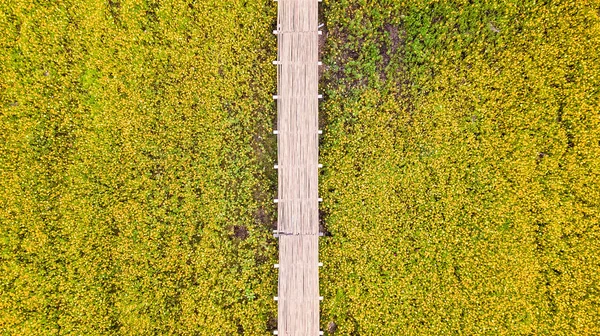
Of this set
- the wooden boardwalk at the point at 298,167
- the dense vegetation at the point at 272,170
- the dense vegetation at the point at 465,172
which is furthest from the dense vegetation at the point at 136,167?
the dense vegetation at the point at 465,172

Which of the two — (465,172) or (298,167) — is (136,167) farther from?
(465,172)

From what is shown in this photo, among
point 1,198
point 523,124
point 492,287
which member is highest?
point 523,124

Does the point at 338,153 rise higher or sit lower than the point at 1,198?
higher

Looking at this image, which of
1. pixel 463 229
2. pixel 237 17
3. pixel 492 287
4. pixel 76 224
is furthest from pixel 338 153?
pixel 76 224

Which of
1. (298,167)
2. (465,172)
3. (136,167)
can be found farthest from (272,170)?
(465,172)

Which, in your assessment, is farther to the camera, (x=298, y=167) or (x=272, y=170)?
(x=272, y=170)

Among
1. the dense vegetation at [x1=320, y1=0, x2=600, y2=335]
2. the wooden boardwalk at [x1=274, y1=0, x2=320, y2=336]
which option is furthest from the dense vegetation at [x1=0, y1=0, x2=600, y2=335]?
the wooden boardwalk at [x1=274, y1=0, x2=320, y2=336]

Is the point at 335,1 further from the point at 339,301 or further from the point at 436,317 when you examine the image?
the point at 436,317
